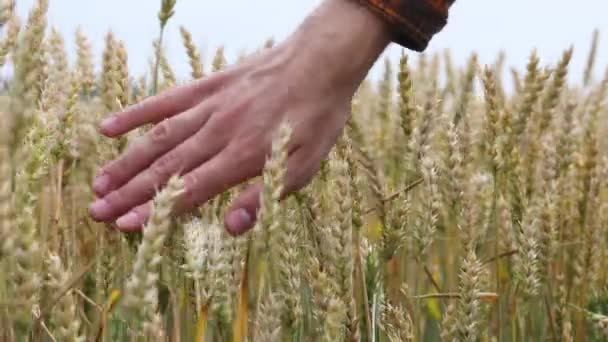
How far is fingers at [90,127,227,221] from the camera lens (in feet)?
3.13

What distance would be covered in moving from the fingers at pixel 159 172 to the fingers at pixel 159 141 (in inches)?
0.6

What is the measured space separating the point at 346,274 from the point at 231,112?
1.04 feet

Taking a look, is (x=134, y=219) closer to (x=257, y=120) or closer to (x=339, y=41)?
(x=257, y=120)

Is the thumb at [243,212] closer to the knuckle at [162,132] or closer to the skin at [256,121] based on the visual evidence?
the skin at [256,121]

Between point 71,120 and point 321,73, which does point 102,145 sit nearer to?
point 71,120

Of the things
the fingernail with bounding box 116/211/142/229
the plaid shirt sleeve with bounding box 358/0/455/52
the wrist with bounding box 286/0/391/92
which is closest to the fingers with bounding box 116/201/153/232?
the fingernail with bounding box 116/211/142/229

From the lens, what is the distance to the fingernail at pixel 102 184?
97 centimetres

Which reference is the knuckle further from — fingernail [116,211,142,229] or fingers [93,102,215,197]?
fingernail [116,211,142,229]

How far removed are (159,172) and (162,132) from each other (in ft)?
0.18

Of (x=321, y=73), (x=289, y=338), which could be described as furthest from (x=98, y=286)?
(x=321, y=73)

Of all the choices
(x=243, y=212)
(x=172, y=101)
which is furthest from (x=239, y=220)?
(x=172, y=101)

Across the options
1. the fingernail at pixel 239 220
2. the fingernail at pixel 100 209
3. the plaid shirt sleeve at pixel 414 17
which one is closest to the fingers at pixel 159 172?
the fingernail at pixel 100 209

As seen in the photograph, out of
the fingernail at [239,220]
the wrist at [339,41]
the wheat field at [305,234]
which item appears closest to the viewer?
the wheat field at [305,234]

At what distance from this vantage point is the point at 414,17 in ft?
3.20
